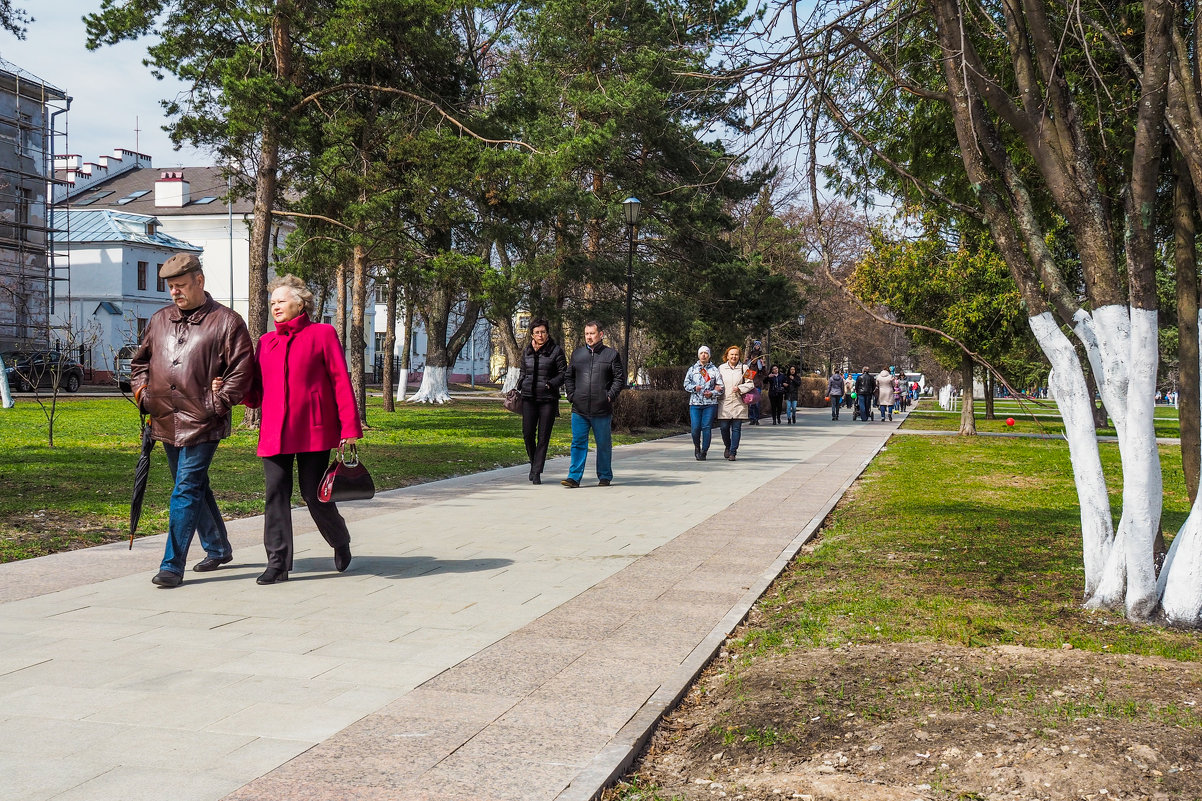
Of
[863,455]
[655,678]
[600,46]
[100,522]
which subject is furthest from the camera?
[600,46]

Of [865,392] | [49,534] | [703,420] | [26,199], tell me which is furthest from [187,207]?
[49,534]

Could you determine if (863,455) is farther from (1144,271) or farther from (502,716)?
(502,716)

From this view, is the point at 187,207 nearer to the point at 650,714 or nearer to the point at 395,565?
the point at 395,565

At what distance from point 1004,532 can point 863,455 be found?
994cm

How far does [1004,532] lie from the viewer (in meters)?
9.52

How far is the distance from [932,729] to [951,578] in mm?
3207

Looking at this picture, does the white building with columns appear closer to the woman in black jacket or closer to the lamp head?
the lamp head

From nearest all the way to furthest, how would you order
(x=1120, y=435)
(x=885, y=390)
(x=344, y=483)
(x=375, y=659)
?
(x=375, y=659)
(x=1120, y=435)
(x=344, y=483)
(x=885, y=390)

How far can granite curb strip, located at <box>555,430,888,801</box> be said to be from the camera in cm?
355

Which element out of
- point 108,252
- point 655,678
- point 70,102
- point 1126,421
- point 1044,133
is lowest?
point 655,678

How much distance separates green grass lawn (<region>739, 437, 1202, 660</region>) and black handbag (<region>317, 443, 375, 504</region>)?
2.50 meters

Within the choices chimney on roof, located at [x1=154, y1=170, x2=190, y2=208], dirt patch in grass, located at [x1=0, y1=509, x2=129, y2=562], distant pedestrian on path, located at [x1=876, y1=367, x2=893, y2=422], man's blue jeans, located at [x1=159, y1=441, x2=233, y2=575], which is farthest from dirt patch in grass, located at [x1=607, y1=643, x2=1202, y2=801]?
chimney on roof, located at [x1=154, y1=170, x2=190, y2=208]

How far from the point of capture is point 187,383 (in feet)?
21.4

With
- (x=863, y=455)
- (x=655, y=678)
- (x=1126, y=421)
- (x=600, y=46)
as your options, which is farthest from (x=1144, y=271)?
(x=600, y=46)
